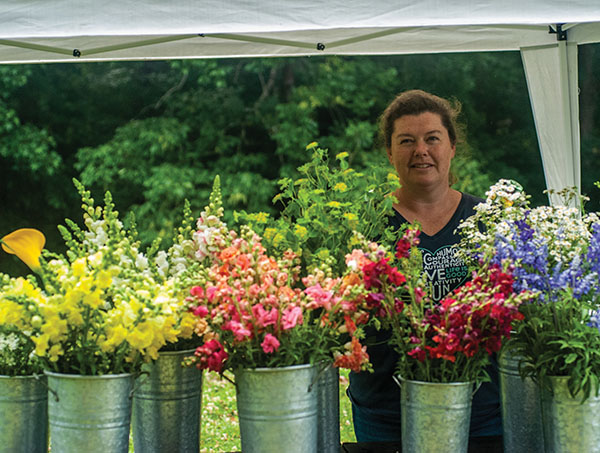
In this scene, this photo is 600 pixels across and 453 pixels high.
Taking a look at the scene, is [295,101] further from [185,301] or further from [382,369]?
[185,301]

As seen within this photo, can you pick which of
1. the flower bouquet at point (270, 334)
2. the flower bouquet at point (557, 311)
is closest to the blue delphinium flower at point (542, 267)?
the flower bouquet at point (557, 311)

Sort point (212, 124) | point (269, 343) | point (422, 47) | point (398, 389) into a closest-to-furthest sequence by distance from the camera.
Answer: point (269, 343), point (398, 389), point (422, 47), point (212, 124)

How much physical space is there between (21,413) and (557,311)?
1029 millimetres

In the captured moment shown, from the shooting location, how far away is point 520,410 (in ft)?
5.00

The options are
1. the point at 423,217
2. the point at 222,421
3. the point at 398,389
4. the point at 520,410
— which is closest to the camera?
the point at 520,410

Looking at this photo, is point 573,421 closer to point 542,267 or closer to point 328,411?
point 542,267

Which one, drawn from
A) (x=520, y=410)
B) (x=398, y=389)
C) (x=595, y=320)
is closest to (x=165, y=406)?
(x=520, y=410)

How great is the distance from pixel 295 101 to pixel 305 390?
708 centimetres

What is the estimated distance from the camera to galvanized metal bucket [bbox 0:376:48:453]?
55.2 inches

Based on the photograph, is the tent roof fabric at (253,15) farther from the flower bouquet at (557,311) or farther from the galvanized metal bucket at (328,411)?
the galvanized metal bucket at (328,411)

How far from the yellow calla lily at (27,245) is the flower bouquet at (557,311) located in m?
0.87

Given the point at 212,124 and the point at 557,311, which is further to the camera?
the point at 212,124

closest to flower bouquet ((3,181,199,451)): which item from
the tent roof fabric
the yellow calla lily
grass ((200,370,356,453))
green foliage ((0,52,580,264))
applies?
the yellow calla lily

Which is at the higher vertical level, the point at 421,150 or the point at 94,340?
the point at 421,150
